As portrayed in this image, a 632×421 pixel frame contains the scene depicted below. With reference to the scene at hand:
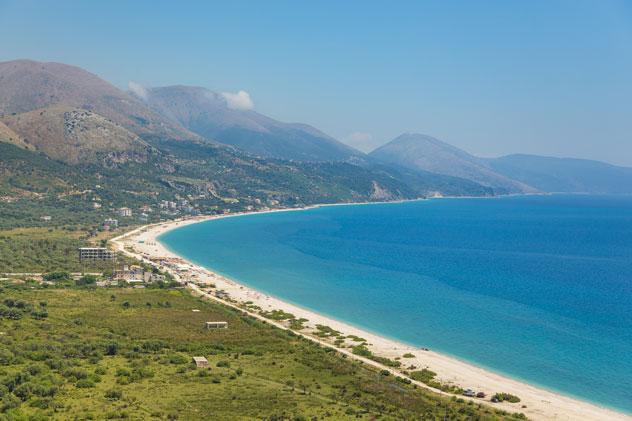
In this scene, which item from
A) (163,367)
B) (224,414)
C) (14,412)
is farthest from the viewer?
(163,367)

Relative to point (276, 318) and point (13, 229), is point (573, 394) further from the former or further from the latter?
point (13, 229)

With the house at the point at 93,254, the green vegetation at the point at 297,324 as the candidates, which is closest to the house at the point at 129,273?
the house at the point at 93,254

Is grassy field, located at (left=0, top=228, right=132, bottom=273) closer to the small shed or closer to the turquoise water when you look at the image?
the turquoise water

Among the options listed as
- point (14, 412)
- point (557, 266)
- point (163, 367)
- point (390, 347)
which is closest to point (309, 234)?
point (557, 266)

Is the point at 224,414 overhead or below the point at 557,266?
below

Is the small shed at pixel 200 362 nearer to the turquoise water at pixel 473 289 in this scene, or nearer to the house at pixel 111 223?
the turquoise water at pixel 473 289

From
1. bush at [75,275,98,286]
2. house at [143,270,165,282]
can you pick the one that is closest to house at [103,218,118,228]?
house at [143,270,165,282]
